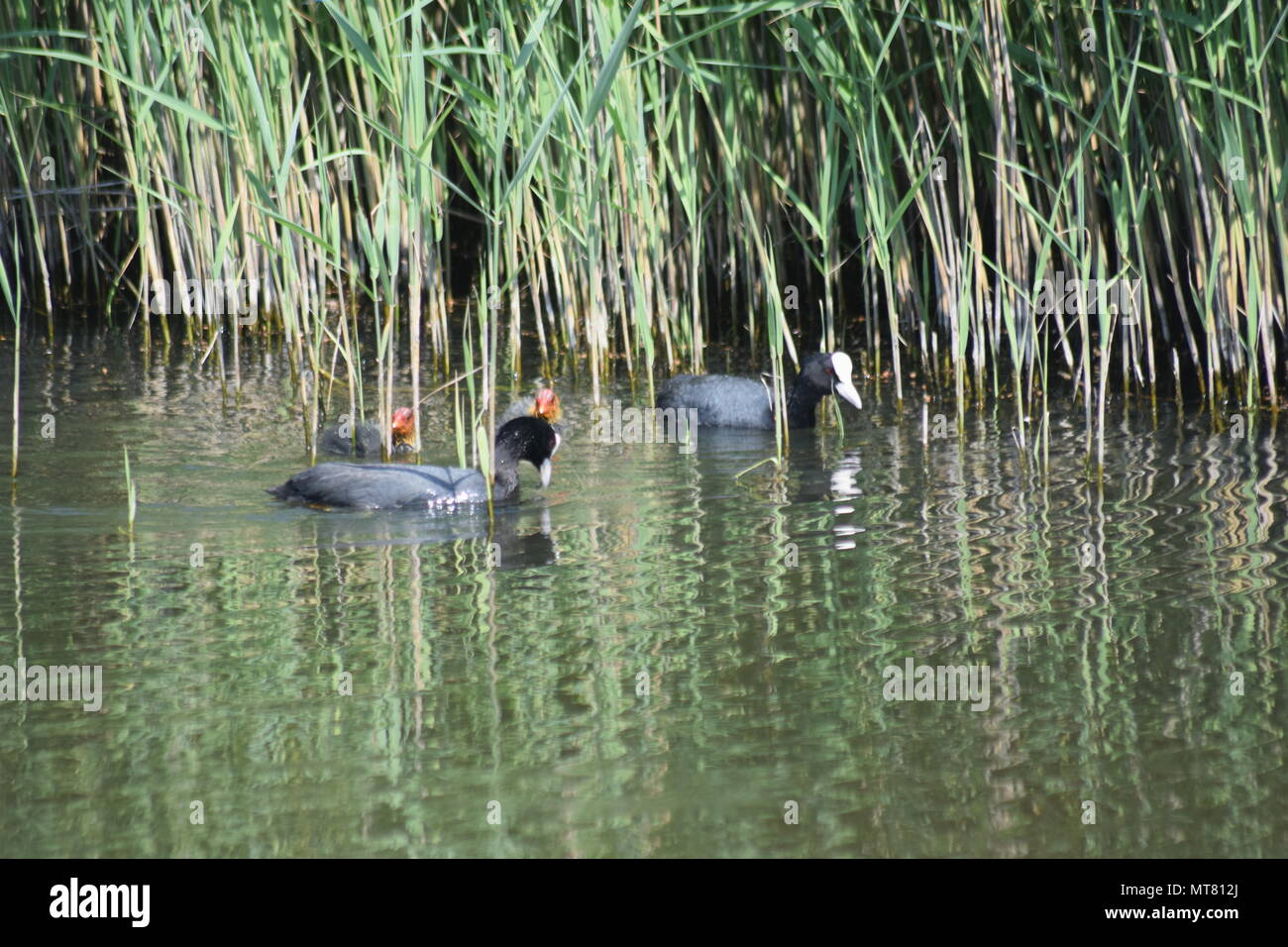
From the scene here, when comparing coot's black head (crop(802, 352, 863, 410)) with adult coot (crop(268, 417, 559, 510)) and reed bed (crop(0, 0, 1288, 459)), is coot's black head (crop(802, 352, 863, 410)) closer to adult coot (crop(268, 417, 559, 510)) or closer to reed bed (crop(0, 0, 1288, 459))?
reed bed (crop(0, 0, 1288, 459))

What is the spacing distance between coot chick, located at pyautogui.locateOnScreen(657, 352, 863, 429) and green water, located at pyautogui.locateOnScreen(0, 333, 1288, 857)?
0.77 metres

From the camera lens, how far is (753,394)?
27.2 feet

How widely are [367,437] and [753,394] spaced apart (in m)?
2.01

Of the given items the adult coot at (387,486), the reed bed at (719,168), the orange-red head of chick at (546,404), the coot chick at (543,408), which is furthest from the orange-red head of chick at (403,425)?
the adult coot at (387,486)

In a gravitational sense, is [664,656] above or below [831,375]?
below

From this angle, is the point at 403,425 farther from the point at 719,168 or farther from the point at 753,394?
the point at 719,168

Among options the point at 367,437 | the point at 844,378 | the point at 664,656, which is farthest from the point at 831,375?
the point at 664,656

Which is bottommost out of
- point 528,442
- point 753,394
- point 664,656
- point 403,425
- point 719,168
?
point 664,656

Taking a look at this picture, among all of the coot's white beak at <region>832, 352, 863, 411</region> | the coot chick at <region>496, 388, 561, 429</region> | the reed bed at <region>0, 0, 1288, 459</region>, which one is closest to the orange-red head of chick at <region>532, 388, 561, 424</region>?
the coot chick at <region>496, 388, 561, 429</region>

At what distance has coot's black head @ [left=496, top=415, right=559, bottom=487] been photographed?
262 inches

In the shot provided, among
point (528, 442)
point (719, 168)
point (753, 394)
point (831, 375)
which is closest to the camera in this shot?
point (528, 442)

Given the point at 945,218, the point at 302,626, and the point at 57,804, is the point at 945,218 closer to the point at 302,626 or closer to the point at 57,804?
the point at 302,626

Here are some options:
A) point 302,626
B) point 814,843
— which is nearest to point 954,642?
point 814,843

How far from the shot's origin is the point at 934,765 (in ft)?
12.5
